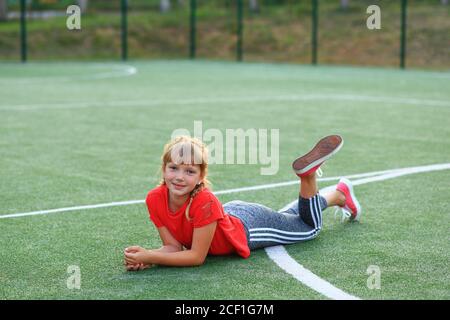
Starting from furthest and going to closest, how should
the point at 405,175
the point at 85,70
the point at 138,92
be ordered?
1. the point at 85,70
2. the point at 138,92
3. the point at 405,175

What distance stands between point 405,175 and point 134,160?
2584 millimetres

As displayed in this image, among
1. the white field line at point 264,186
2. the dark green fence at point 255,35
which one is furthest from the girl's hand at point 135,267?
the dark green fence at point 255,35

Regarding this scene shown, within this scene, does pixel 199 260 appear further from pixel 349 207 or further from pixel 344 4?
pixel 344 4

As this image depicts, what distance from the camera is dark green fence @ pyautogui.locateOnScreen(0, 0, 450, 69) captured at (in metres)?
26.7

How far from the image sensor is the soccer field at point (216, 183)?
451cm

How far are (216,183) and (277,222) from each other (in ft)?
6.69

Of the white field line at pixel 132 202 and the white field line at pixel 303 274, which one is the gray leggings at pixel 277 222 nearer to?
the white field line at pixel 303 274

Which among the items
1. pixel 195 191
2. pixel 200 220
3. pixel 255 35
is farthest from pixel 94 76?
pixel 200 220

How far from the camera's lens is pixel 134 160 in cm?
850

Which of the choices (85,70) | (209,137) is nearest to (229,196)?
(209,137)

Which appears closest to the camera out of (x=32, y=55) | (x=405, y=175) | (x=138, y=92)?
(x=405, y=175)

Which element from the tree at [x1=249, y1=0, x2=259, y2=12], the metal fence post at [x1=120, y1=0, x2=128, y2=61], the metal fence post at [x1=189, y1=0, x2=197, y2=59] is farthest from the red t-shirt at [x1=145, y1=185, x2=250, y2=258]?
the tree at [x1=249, y1=0, x2=259, y2=12]

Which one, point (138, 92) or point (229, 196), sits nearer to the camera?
point (229, 196)
